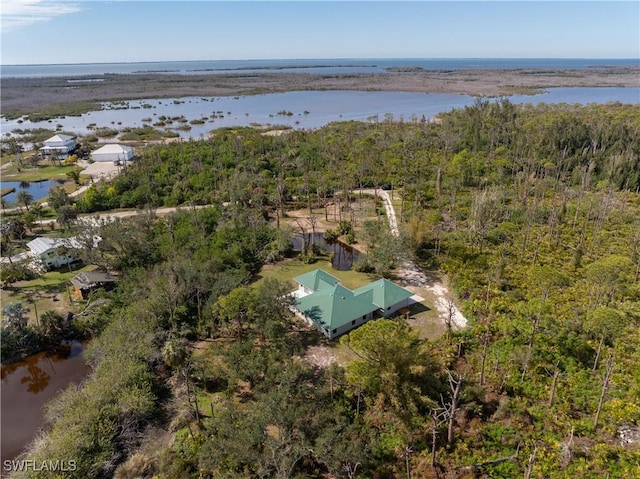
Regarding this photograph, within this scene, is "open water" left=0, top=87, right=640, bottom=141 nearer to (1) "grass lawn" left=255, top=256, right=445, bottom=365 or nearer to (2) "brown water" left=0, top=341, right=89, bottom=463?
(1) "grass lawn" left=255, top=256, right=445, bottom=365

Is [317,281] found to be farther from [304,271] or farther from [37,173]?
[37,173]

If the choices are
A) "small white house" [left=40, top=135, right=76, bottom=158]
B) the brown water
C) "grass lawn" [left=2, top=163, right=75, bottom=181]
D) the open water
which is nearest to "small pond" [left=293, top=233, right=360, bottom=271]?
the brown water

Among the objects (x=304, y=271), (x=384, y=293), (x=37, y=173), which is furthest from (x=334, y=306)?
(x=37, y=173)

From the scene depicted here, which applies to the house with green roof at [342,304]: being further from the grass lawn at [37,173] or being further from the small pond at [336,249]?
the grass lawn at [37,173]

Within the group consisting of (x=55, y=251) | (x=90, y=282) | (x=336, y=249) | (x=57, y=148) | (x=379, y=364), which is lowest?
(x=336, y=249)

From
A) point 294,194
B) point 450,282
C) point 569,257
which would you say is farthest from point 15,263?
point 569,257

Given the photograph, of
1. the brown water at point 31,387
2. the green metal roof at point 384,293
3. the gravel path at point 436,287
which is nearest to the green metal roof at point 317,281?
the green metal roof at point 384,293
